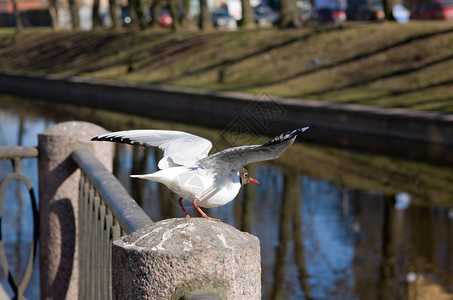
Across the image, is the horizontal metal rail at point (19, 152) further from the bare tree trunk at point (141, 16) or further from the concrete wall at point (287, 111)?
the bare tree trunk at point (141, 16)

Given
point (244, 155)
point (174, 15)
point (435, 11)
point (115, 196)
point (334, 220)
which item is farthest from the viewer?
point (174, 15)

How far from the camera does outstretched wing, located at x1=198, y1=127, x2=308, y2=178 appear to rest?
1.88 metres

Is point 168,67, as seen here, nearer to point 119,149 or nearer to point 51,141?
point 119,149

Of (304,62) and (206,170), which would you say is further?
(304,62)

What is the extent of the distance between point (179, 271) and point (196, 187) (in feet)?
1.08

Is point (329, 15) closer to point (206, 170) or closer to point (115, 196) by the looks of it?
point (115, 196)

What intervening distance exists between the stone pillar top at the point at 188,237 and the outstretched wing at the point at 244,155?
205mm

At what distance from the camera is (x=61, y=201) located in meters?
4.06

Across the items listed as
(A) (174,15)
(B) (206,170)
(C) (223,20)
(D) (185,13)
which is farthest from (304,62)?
(C) (223,20)

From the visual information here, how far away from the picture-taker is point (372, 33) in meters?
24.6

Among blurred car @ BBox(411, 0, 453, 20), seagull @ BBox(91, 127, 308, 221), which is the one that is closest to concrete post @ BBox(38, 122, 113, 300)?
seagull @ BBox(91, 127, 308, 221)

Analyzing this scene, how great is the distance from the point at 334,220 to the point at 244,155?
8.27 metres

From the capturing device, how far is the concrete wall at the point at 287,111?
15.6m

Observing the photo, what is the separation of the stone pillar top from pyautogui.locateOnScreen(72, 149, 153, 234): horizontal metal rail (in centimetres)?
50
